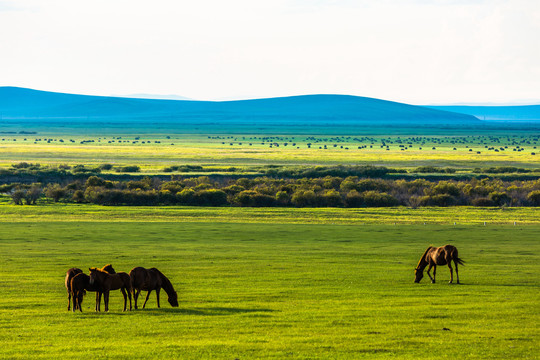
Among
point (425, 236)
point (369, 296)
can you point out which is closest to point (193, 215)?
point (425, 236)

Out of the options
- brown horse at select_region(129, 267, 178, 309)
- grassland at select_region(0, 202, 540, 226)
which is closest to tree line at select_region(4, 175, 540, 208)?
grassland at select_region(0, 202, 540, 226)

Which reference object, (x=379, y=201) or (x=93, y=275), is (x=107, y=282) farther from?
(x=379, y=201)

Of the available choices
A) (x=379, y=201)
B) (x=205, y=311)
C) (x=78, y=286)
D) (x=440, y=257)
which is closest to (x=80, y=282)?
(x=78, y=286)

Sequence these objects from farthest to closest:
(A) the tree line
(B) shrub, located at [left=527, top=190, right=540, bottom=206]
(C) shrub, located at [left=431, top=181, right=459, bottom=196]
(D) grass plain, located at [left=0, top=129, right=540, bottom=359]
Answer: (C) shrub, located at [left=431, top=181, right=459, bottom=196]
(A) the tree line
(B) shrub, located at [left=527, top=190, right=540, bottom=206]
(D) grass plain, located at [left=0, top=129, right=540, bottom=359]

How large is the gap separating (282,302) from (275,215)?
3138 cm

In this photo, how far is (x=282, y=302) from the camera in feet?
55.9

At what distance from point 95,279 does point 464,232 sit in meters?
25.8

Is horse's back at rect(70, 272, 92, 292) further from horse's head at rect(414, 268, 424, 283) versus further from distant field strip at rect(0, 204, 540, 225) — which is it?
distant field strip at rect(0, 204, 540, 225)

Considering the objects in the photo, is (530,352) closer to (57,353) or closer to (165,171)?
(57,353)

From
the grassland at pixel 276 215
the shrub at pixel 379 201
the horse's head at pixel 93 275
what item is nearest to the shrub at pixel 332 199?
the shrub at pixel 379 201

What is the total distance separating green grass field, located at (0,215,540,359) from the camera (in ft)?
40.5

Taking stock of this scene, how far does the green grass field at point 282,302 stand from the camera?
1234 centimetres

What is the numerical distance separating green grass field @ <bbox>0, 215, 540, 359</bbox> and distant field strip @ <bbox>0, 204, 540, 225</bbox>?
34.2 feet

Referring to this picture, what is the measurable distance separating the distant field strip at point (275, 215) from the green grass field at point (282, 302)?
10421 mm
